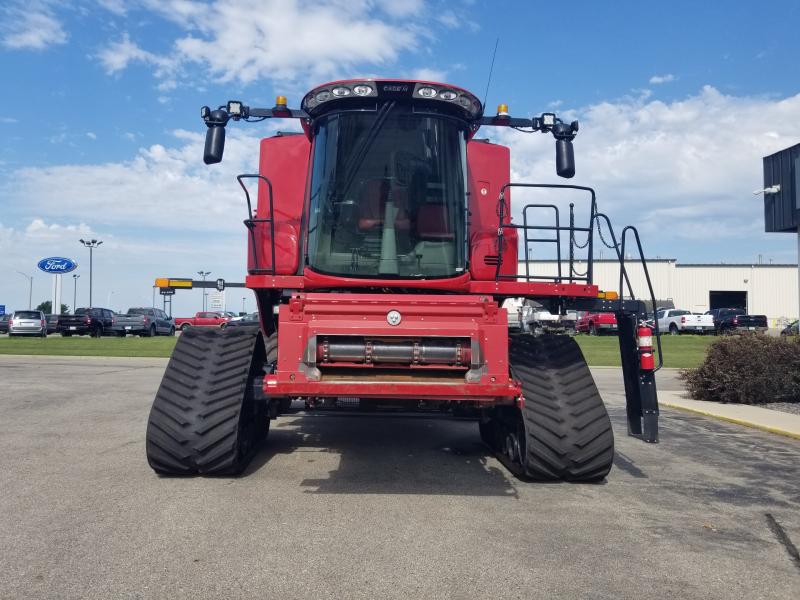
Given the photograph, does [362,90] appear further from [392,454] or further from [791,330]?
[791,330]

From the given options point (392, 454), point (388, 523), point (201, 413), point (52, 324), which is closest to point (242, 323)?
point (392, 454)

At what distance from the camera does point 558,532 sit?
15.7 feet

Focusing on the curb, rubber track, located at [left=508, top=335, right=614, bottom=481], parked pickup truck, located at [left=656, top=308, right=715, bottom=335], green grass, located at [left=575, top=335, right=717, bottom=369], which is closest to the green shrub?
the curb

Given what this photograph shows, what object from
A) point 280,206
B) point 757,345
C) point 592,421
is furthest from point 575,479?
point 757,345

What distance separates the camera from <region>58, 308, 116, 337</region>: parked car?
41125mm

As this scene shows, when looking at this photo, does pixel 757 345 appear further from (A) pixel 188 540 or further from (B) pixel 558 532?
(A) pixel 188 540

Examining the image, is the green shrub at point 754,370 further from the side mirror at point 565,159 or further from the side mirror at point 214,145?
the side mirror at point 214,145

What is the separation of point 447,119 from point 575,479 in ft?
10.9

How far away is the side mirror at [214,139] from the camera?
6625 mm

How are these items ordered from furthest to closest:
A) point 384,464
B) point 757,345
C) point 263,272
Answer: point 757,345 < point 384,464 < point 263,272

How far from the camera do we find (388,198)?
6.15m

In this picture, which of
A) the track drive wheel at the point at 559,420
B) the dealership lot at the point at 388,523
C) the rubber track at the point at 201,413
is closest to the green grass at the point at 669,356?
the dealership lot at the point at 388,523

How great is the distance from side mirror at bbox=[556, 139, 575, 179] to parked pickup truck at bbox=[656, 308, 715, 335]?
38460 mm

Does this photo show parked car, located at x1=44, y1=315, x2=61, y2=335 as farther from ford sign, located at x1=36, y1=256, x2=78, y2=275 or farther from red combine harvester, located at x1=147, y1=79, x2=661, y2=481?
red combine harvester, located at x1=147, y1=79, x2=661, y2=481
